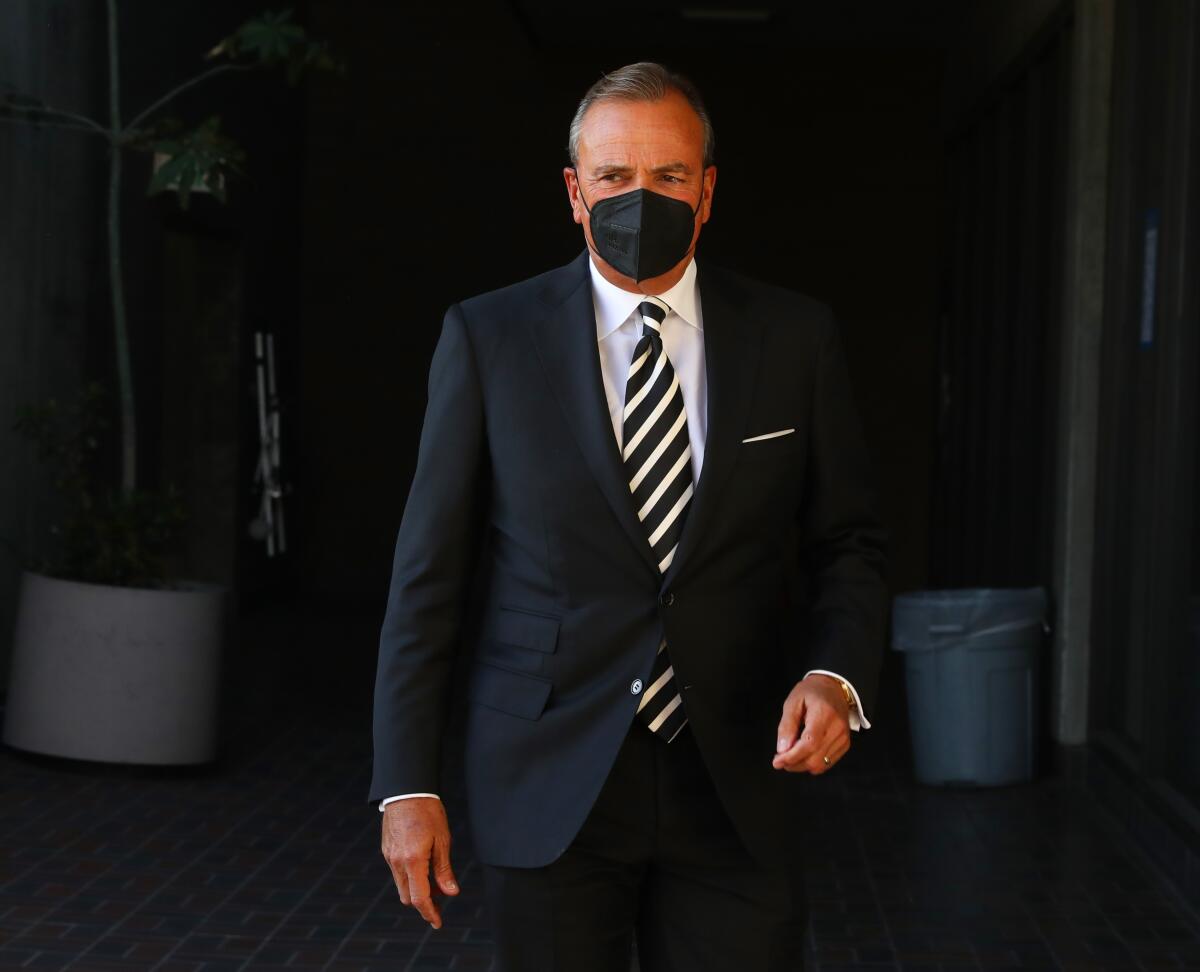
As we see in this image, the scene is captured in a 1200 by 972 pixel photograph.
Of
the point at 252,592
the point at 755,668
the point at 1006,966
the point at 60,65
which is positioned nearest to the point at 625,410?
the point at 755,668

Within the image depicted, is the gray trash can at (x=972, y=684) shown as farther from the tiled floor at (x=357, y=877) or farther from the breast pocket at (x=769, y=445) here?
the breast pocket at (x=769, y=445)

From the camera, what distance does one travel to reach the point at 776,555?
2.20 metres

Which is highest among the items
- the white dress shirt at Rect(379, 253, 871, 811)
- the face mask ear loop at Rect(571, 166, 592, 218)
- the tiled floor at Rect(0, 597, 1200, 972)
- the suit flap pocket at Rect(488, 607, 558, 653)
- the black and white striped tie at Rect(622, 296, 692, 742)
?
the face mask ear loop at Rect(571, 166, 592, 218)

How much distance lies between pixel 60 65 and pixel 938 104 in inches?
263

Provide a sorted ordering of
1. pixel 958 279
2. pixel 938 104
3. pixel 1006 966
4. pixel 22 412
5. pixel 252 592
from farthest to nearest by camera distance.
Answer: pixel 938 104
pixel 252 592
pixel 958 279
pixel 22 412
pixel 1006 966

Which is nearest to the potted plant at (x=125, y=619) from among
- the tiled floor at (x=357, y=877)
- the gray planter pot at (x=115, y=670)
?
the gray planter pot at (x=115, y=670)

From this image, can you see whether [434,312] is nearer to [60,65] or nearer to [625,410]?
[60,65]

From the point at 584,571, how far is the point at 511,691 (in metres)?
0.18

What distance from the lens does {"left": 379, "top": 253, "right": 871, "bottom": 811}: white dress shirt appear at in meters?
2.17

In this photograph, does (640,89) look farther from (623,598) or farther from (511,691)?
(511,691)

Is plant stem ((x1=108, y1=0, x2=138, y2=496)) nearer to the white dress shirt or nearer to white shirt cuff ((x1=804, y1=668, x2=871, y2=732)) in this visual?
the white dress shirt

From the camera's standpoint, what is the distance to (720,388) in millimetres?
2135

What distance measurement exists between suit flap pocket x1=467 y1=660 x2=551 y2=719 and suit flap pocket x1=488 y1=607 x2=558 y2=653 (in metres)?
0.04

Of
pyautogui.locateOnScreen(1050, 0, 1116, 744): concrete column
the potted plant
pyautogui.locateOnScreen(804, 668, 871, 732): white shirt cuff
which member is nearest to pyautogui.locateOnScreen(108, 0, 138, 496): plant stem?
the potted plant
